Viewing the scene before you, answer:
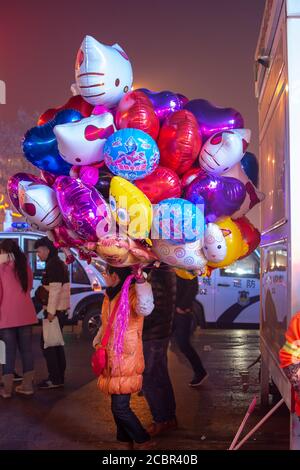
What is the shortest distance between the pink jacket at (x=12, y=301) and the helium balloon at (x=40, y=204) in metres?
2.68

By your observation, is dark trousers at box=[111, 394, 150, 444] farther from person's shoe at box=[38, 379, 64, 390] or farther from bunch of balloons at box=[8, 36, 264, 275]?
person's shoe at box=[38, 379, 64, 390]

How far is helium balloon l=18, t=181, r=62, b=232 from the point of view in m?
3.67

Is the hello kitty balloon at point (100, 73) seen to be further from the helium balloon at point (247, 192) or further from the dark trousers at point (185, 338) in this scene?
the dark trousers at point (185, 338)

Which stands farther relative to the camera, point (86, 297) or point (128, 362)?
point (86, 297)

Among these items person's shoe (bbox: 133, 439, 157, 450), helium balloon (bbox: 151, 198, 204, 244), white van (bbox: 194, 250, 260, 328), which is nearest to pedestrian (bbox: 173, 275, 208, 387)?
person's shoe (bbox: 133, 439, 157, 450)

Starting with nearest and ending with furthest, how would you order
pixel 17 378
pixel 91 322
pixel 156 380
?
pixel 156 380, pixel 17 378, pixel 91 322

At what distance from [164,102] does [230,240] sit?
3.51ft

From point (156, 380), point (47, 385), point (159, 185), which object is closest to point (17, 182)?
point (159, 185)

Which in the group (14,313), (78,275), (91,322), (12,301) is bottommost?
(91,322)

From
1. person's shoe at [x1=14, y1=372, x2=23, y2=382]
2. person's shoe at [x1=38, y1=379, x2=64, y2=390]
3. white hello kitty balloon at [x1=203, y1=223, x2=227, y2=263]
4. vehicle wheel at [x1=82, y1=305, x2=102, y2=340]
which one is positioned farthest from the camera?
vehicle wheel at [x1=82, y1=305, x2=102, y2=340]

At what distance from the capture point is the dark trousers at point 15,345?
624cm

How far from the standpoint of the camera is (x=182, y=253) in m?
3.52

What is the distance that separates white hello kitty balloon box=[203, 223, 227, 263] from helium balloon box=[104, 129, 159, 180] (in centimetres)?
55

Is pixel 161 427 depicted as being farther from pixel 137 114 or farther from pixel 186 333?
pixel 137 114
